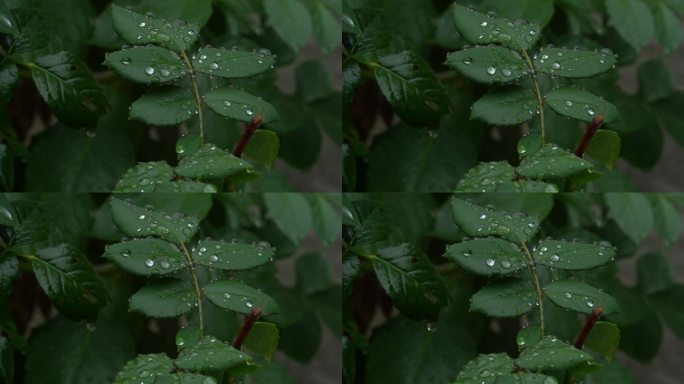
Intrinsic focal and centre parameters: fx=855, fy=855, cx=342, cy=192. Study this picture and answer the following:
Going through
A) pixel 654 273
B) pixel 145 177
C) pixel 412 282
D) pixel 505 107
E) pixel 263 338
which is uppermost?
pixel 505 107

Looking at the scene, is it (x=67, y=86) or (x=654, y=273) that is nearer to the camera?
(x=67, y=86)

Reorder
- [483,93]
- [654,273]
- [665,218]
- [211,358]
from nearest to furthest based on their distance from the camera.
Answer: [211,358] → [483,93] → [665,218] → [654,273]

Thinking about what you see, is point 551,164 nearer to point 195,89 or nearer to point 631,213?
point 631,213

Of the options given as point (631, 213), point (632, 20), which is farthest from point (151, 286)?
point (632, 20)

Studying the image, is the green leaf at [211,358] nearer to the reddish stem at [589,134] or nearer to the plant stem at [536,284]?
the plant stem at [536,284]

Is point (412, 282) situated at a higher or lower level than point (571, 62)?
lower

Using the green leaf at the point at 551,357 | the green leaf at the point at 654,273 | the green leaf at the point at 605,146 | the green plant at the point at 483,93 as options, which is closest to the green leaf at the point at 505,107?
the green plant at the point at 483,93

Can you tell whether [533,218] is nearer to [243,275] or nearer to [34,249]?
[243,275]
